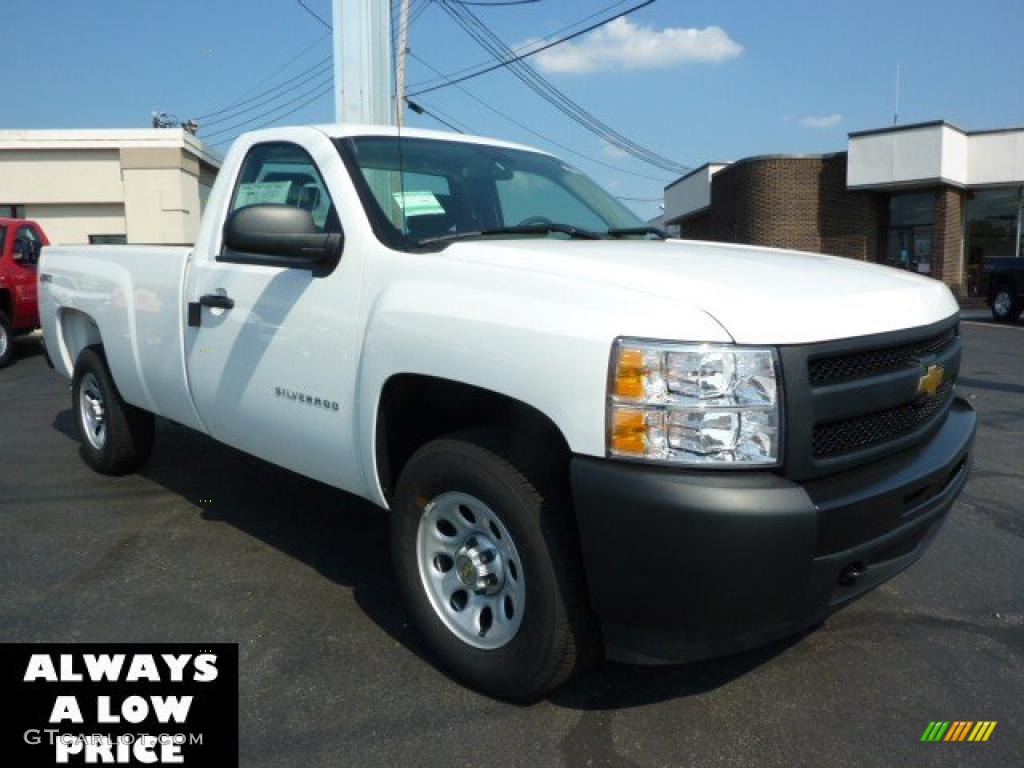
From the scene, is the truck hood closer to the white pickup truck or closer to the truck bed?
the white pickup truck

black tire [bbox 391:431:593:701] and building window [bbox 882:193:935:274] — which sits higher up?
building window [bbox 882:193:935:274]

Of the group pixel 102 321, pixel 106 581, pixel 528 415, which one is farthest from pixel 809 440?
pixel 102 321

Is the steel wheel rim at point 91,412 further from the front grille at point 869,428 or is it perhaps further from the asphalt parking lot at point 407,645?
the front grille at point 869,428

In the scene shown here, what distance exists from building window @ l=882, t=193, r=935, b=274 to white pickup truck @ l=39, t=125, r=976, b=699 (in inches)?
905

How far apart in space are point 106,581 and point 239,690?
129 centimetres

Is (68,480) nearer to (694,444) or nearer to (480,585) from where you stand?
(480,585)

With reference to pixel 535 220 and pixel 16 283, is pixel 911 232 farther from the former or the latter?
pixel 535 220

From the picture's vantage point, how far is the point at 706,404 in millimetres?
2305

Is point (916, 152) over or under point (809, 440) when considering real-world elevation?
over

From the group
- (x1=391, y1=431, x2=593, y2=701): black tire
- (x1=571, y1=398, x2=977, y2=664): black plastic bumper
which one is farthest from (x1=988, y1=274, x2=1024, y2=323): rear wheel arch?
(x1=391, y1=431, x2=593, y2=701): black tire

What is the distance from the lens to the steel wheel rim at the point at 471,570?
9.12 feet

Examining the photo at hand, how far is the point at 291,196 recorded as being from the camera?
3859 millimetres

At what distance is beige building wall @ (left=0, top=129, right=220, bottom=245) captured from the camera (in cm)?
2133

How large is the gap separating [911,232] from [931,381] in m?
24.2
